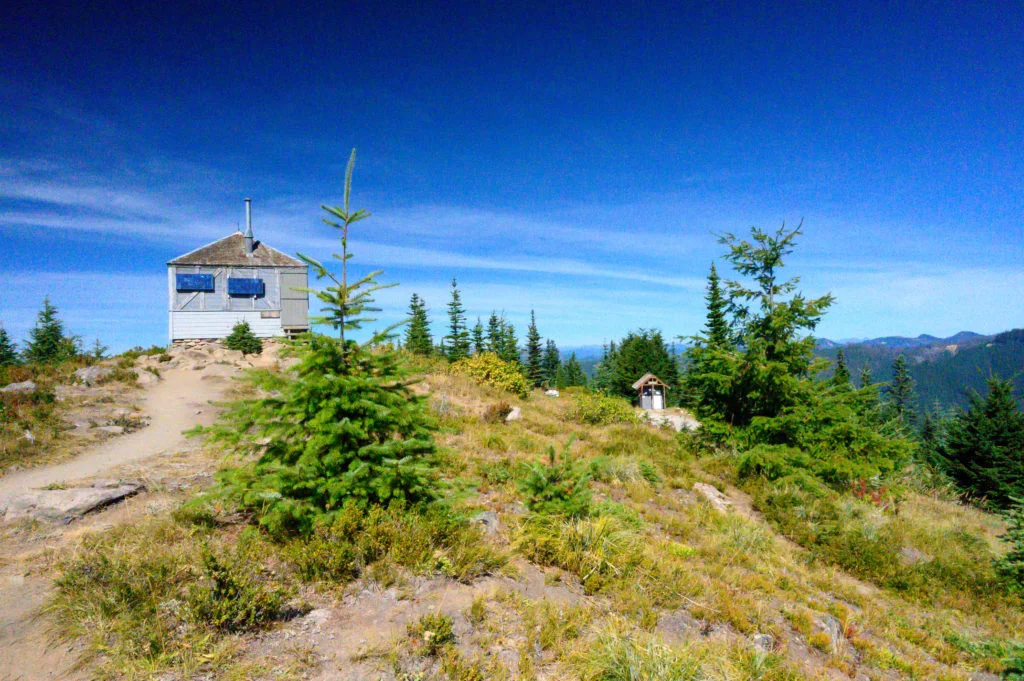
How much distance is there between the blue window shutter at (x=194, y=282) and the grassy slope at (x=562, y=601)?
97.2ft

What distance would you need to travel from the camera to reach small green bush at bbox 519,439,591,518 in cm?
703

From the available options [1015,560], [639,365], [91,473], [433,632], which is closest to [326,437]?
[433,632]

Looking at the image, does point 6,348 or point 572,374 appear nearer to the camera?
point 6,348

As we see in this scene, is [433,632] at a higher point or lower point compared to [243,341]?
lower

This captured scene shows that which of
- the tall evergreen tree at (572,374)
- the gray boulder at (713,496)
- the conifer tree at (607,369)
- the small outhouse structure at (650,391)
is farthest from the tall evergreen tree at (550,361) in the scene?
the gray boulder at (713,496)

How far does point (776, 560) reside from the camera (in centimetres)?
798

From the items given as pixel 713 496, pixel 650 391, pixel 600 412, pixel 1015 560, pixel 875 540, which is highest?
pixel 600 412

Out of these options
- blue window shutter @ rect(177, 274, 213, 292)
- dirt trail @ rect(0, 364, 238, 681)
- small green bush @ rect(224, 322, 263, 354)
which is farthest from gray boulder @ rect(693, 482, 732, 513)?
blue window shutter @ rect(177, 274, 213, 292)

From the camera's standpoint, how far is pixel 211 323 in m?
31.3

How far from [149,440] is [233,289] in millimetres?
22979

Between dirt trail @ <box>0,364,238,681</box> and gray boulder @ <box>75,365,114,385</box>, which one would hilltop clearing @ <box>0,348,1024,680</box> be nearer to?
dirt trail @ <box>0,364,238,681</box>

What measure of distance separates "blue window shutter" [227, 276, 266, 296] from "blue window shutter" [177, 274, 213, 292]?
45.8 inches

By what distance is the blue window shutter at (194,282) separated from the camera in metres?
30.3

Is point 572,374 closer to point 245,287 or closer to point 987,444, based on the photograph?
point 987,444
